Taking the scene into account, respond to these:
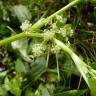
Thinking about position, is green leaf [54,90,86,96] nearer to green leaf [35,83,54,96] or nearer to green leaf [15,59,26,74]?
green leaf [35,83,54,96]

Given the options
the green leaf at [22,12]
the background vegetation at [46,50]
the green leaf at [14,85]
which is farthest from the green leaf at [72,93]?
the green leaf at [22,12]

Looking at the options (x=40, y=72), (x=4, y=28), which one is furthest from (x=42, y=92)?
(x=4, y=28)

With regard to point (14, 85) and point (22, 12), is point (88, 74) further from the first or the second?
point (22, 12)

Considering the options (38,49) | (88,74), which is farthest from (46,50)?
(88,74)

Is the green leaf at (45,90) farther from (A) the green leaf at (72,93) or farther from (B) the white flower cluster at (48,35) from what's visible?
(B) the white flower cluster at (48,35)

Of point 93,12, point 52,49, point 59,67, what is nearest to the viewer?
point 52,49

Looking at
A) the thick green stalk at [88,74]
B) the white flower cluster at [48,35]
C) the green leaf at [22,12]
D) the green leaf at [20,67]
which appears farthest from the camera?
the green leaf at [22,12]

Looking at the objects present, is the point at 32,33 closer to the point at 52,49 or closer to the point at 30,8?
the point at 52,49

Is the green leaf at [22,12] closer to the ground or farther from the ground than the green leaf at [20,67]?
farther from the ground

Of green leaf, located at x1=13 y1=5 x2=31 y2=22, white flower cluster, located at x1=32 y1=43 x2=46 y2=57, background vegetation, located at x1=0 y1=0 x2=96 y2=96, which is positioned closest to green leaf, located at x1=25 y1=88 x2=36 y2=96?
background vegetation, located at x1=0 y1=0 x2=96 y2=96
